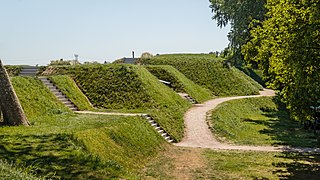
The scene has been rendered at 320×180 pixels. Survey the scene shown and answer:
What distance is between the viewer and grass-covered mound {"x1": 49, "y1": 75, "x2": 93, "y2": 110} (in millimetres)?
22047

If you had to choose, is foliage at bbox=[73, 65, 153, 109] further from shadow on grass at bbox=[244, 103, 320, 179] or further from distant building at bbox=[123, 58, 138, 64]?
distant building at bbox=[123, 58, 138, 64]

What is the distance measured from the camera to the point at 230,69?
4194cm

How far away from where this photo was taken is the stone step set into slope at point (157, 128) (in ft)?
59.1

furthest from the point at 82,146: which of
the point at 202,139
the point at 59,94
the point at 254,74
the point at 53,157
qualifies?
the point at 254,74

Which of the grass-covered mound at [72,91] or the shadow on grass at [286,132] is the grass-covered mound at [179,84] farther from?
the grass-covered mound at [72,91]

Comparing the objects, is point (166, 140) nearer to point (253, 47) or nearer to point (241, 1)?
point (253, 47)

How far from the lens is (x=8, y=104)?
13.2 metres

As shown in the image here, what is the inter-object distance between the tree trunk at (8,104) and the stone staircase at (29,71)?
55.8 ft

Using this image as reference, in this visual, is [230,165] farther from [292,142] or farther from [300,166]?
[292,142]

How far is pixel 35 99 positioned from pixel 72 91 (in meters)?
4.51

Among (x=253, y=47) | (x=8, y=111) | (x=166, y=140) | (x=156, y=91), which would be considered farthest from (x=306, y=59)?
(x=156, y=91)

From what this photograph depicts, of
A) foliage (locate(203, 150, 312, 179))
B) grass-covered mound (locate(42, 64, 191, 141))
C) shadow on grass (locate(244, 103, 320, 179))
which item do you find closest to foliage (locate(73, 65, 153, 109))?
grass-covered mound (locate(42, 64, 191, 141))

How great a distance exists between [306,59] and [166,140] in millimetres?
8923

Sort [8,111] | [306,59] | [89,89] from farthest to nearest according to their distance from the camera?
[89,89] → [8,111] → [306,59]
